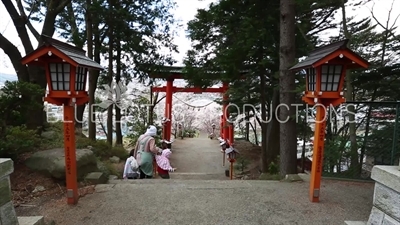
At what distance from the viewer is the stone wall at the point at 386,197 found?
1632 mm

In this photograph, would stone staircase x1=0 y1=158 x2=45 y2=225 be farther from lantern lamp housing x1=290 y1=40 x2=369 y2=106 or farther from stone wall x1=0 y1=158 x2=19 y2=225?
lantern lamp housing x1=290 y1=40 x2=369 y2=106

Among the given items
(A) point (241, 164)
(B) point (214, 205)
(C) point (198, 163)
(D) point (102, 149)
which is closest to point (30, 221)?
(B) point (214, 205)

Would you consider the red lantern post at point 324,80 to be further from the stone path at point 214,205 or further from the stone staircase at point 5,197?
the stone staircase at point 5,197

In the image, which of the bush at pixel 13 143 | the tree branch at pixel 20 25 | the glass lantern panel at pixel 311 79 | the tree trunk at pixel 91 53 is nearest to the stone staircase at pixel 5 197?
the bush at pixel 13 143

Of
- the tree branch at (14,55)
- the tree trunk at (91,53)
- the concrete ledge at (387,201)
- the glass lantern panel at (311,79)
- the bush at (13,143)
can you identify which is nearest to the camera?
the concrete ledge at (387,201)

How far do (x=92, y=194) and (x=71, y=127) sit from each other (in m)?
1.01

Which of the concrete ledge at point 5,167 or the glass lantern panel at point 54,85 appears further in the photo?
the glass lantern panel at point 54,85

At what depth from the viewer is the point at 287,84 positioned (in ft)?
16.4

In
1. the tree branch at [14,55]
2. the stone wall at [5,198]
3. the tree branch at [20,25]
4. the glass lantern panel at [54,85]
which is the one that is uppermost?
the tree branch at [20,25]

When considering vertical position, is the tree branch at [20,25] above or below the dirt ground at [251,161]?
above

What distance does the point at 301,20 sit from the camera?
6488 millimetres

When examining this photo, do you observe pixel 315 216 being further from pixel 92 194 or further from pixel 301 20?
pixel 301 20

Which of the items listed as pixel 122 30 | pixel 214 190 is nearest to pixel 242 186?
pixel 214 190

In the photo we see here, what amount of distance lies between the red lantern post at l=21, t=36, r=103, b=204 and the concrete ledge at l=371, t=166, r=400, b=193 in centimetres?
295
